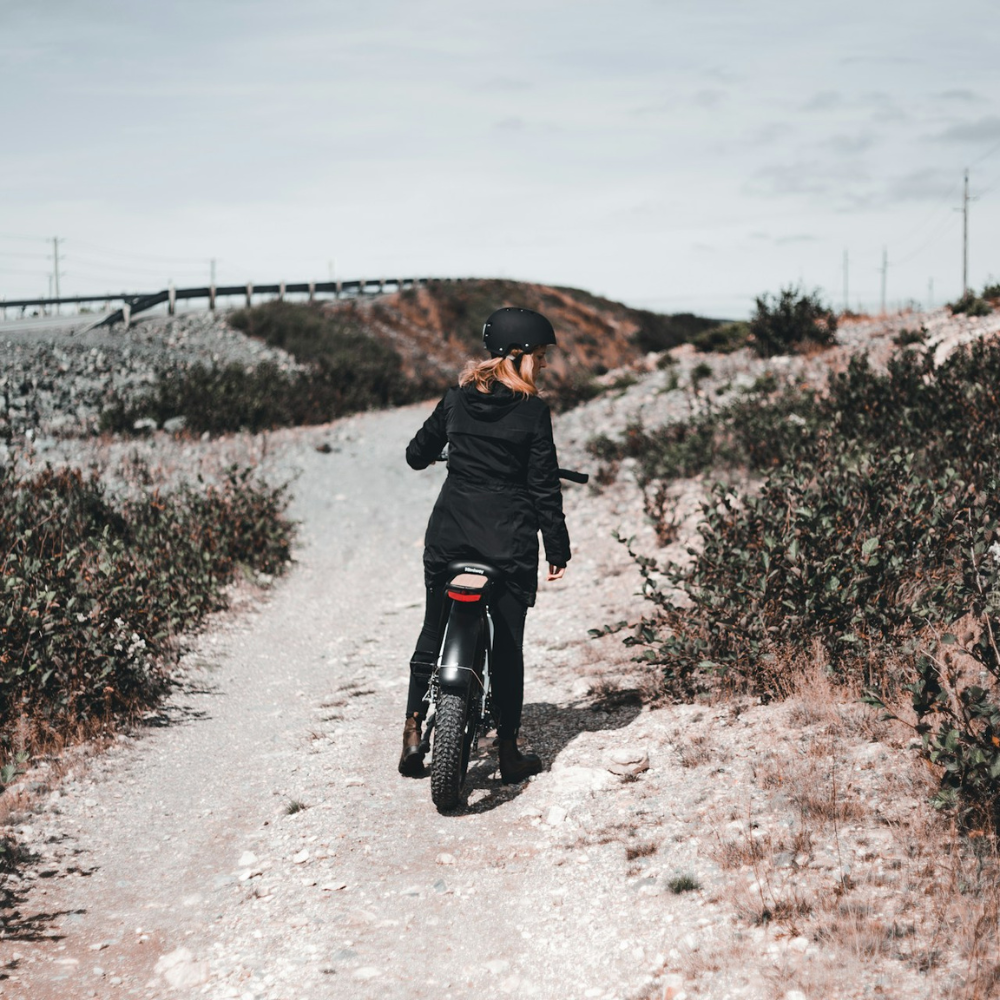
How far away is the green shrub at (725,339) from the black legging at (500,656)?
54.6 ft

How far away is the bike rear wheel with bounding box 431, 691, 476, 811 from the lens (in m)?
4.81

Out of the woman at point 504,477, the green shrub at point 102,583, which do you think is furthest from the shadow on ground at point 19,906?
the woman at point 504,477

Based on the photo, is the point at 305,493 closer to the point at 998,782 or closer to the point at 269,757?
the point at 269,757

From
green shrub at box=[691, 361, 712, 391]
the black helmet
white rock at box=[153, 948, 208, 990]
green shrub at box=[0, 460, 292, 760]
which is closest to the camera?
white rock at box=[153, 948, 208, 990]

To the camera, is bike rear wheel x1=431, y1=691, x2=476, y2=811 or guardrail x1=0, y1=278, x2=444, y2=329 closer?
bike rear wheel x1=431, y1=691, x2=476, y2=811

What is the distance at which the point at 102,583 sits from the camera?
7.49 metres

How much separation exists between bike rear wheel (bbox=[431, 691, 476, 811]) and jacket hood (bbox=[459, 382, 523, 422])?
143cm

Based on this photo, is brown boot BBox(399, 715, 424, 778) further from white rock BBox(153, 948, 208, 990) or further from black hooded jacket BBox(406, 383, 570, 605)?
white rock BBox(153, 948, 208, 990)

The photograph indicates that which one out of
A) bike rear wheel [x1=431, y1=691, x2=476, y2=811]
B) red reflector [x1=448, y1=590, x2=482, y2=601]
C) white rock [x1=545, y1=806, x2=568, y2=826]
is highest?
red reflector [x1=448, y1=590, x2=482, y2=601]

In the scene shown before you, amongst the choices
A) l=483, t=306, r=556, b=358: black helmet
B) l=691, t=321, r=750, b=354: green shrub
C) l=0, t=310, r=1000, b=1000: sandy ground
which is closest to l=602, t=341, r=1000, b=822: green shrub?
l=0, t=310, r=1000, b=1000: sandy ground

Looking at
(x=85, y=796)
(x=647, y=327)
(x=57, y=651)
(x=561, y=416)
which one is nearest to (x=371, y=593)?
(x=57, y=651)

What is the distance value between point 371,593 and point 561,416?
30.3 feet

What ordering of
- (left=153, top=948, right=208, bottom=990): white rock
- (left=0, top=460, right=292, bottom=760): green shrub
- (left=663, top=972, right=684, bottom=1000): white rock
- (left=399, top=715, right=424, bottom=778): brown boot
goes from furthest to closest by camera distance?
(left=0, top=460, right=292, bottom=760): green shrub, (left=399, top=715, right=424, bottom=778): brown boot, (left=153, top=948, right=208, bottom=990): white rock, (left=663, top=972, right=684, bottom=1000): white rock

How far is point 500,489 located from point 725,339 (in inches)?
712
